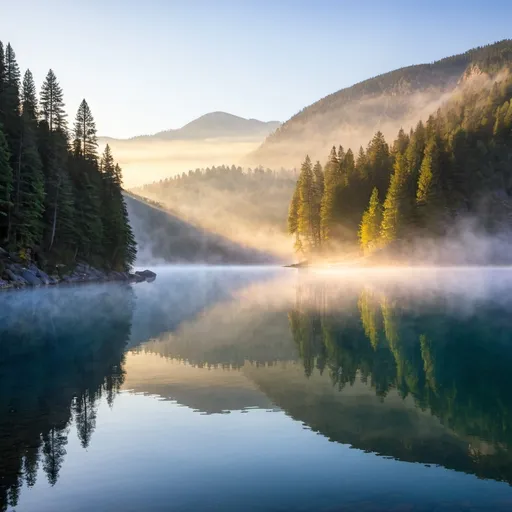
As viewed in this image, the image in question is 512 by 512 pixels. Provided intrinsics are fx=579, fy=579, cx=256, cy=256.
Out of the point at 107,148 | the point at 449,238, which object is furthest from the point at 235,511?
the point at 449,238

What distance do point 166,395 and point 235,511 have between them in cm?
926

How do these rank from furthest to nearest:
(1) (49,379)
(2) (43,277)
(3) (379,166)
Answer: (3) (379,166)
(2) (43,277)
(1) (49,379)

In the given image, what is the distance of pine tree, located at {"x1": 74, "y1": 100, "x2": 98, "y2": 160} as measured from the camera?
10144cm

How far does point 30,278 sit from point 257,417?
5848 cm

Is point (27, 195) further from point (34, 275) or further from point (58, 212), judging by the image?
point (58, 212)

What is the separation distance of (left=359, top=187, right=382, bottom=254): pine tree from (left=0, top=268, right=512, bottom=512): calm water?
3260 inches

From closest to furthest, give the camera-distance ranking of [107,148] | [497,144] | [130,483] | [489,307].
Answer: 1. [130,483]
2. [489,307]
3. [107,148]
4. [497,144]

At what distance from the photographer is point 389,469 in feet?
39.5

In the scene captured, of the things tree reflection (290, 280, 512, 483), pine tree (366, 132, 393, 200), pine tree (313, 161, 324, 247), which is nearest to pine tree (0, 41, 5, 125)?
tree reflection (290, 280, 512, 483)

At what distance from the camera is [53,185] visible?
79438mm

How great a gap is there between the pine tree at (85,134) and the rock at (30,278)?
125 feet

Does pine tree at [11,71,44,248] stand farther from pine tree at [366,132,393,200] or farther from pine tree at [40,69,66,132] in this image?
pine tree at [366,132,393,200]

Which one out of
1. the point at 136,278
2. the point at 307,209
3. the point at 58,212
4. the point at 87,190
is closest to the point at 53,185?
the point at 58,212

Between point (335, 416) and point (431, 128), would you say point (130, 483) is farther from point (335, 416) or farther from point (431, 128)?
point (431, 128)
